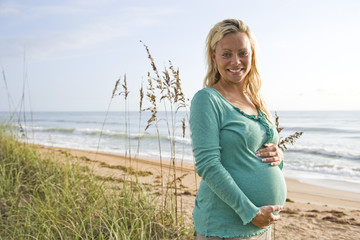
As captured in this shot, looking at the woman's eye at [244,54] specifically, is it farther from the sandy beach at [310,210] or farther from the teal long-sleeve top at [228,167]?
the sandy beach at [310,210]

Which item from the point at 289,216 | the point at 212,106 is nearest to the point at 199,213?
the point at 212,106

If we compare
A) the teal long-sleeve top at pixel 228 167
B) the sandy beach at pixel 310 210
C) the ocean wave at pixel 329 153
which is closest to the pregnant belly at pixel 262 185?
the teal long-sleeve top at pixel 228 167

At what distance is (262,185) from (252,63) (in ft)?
2.53

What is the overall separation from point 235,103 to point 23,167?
420 centimetres

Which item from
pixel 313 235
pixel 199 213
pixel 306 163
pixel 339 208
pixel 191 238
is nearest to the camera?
pixel 199 213

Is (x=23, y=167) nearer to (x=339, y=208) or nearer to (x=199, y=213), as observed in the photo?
(x=199, y=213)

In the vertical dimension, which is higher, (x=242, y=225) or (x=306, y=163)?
(x=242, y=225)

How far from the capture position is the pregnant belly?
1659 mm

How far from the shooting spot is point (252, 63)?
2031 millimetres

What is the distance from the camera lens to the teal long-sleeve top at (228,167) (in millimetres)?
1534

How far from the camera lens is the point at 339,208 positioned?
5641mm

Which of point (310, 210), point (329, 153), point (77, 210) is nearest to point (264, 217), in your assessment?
point (77, 210)

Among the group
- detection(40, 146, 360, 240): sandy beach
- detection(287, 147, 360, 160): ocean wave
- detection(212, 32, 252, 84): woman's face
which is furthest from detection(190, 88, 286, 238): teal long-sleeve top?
detection(287, 147, 360, 160): ocean wave

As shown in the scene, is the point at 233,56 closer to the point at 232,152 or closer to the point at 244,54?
the point at 244,54
